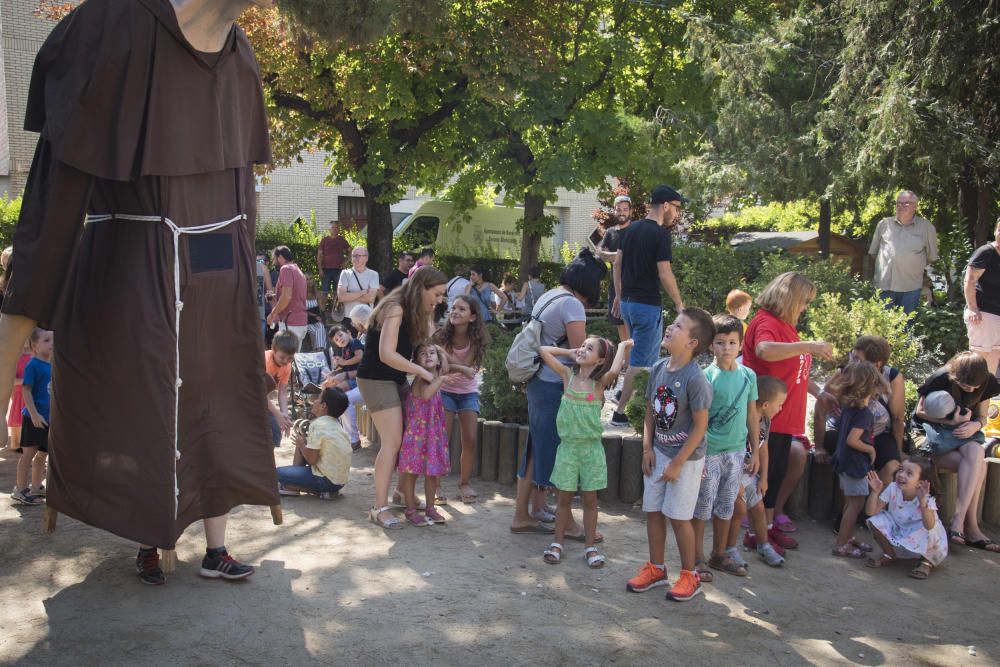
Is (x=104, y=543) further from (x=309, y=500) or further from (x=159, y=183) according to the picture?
(x=159, y=183)

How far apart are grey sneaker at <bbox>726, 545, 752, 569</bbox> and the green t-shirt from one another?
0.66 m

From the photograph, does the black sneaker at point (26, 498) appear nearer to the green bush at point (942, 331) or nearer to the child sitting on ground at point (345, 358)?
the child sitting on ground at point (345, 358)

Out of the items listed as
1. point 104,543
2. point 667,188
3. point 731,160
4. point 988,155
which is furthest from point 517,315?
point 104,543

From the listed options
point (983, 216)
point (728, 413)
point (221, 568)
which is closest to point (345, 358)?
point (221, 568)

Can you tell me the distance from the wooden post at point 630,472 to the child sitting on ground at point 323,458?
200 centimetres

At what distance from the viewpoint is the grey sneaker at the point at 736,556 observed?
18.6ft

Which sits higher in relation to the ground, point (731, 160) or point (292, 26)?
point (292, 26)

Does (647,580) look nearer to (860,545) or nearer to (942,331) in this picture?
(860,545)

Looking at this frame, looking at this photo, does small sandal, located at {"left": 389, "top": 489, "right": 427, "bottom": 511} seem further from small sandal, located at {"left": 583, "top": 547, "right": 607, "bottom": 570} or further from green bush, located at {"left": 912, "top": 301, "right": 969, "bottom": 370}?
green bush, located at {"left": 912, "top": 301, "right": 969, "bottom": 370}

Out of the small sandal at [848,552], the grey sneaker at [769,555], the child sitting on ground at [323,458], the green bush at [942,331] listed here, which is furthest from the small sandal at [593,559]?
the green bush at [942,331]

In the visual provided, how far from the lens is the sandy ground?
4.25 metres

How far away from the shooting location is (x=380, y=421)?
6.27 meters

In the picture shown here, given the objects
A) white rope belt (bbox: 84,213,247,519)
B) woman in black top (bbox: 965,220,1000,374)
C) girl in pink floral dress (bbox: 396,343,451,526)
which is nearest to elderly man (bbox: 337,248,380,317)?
girl in pink floral dress (bbox: 396,343,451,526)

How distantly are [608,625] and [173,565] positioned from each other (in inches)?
88.3
